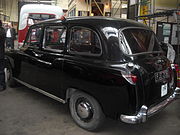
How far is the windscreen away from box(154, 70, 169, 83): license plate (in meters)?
0.43

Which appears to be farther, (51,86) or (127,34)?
(51,86)

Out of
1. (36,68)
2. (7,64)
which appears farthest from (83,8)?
(36,68)

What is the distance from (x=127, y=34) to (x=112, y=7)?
929 centimetres

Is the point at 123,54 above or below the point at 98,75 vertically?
above

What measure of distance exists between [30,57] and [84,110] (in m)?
1.87

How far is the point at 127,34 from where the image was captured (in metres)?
2.91

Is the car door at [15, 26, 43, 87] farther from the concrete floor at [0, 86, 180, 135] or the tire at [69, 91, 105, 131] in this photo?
the tire at [69, 91, 105, 131]

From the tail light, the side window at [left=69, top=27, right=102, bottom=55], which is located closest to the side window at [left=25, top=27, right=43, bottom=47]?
the side window at [left=69, top=27, right=102, bottom=55]

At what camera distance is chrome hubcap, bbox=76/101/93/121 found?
3020 millimetres

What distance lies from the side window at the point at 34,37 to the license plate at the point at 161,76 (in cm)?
249

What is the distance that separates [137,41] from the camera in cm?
300

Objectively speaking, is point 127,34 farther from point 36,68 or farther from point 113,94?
point 36,68

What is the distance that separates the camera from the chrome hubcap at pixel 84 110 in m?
3.02

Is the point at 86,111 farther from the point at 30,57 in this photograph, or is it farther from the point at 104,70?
the point at 30,57
